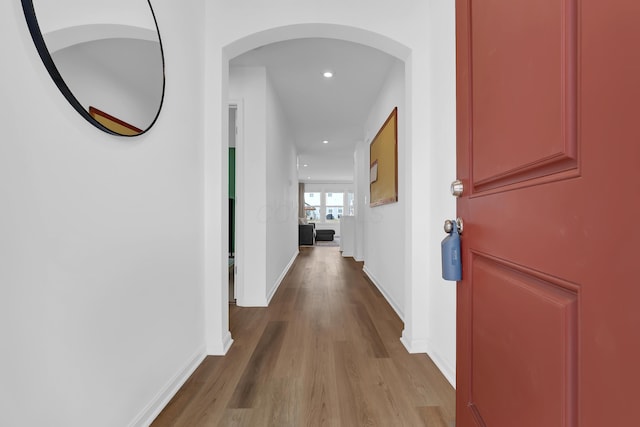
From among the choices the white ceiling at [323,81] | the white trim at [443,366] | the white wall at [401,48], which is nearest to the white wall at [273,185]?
the white ceiling at [323,81]

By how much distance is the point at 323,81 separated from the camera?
11.6 feet

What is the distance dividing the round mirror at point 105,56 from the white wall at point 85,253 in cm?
4

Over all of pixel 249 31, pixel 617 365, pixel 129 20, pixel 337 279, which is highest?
pixel 249 31

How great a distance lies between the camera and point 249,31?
2070mm

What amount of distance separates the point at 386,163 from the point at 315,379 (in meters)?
2.38

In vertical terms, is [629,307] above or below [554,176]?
below

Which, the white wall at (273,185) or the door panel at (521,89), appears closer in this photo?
the door panel at (521,89)

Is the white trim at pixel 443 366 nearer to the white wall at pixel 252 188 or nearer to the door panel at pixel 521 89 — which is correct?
the door panel at pixel 521 89

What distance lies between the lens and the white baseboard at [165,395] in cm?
132

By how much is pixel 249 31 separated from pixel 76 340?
6.47 ft

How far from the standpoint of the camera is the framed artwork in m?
3.02

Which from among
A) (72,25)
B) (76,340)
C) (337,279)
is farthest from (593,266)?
(337,279)

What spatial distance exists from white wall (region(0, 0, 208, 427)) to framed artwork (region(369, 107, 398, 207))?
1.97 meters

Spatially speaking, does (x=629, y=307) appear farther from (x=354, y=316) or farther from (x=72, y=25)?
(x=354, y=316)
